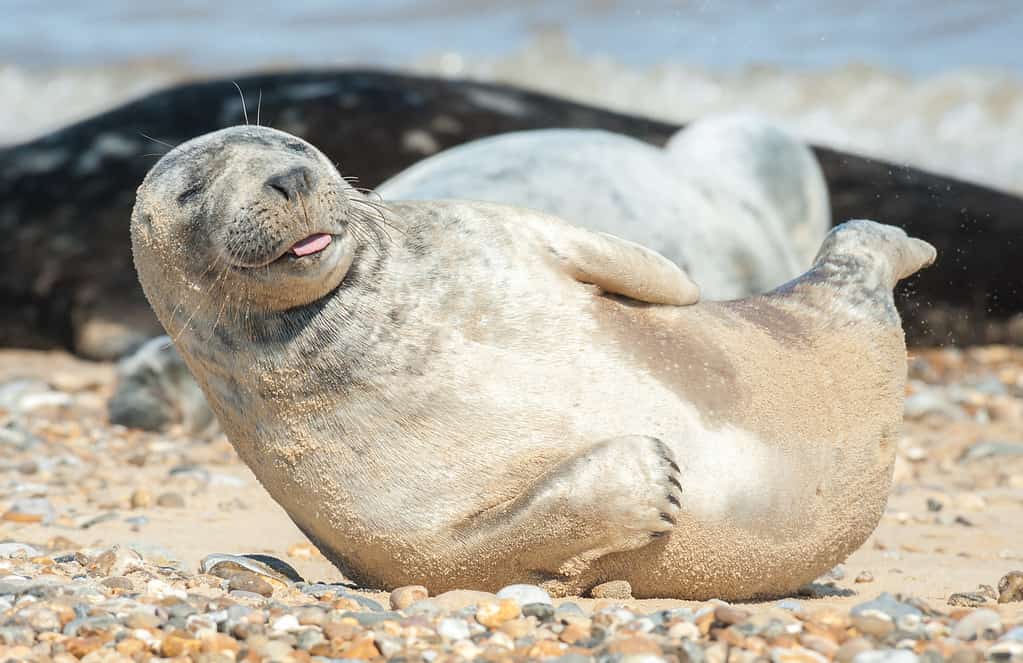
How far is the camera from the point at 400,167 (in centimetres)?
832

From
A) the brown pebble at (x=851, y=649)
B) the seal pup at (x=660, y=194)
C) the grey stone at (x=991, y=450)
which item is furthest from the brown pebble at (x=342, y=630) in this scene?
the grey stone at (x=991, y=450)

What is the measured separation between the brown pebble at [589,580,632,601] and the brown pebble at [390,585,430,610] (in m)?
0.38

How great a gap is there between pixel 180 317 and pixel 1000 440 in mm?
4311

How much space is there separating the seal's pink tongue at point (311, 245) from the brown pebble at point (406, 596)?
762 millimetres

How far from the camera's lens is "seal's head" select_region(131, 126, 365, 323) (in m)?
3.15

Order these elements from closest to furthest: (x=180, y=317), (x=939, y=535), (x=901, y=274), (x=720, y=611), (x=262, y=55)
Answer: (x=720, y=611) < (x=180, y=317) < (x=901, y=274) < (x=939, y=535) < (x=262, y=55)

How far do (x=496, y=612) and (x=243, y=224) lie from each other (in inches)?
38.0

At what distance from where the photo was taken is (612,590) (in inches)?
133

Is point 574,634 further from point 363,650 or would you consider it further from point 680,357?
point 680,357

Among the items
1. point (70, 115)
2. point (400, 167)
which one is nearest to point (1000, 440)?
point (400, 167)

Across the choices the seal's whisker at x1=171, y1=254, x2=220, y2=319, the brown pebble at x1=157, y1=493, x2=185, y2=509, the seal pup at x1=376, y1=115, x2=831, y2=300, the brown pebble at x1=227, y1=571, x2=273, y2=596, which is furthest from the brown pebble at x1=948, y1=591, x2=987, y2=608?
the brown pebble at x1=157, y1=493, x2=185, y2=509

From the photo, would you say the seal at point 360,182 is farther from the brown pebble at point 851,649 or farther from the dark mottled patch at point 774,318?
the brown pebble at point 851,649

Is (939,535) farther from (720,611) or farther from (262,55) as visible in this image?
(262,55)

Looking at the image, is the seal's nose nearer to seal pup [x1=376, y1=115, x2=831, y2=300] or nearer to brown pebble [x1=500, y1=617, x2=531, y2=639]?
brown pebble [x1=500, y1=617, x2=531, y2=639]
